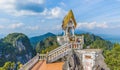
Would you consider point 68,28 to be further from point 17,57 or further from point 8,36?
point 8,36

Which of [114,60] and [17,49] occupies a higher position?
[114,60]

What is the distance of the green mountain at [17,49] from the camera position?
108312 millimetres

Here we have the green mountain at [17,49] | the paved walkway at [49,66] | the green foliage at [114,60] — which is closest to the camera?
the paved walkway at [49,66]

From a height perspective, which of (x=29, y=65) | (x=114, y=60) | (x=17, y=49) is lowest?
(x=17, y=49)

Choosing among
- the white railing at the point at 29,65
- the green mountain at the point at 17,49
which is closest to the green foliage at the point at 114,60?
the white railing at the point at 29,65

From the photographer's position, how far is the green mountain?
108312 mm

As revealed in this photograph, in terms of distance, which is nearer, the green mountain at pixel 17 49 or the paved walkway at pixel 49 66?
the paved walkway at pixel 49 66

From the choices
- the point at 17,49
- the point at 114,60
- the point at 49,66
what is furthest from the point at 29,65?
the point at 17,49

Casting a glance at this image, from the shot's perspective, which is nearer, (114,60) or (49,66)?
(49,66)

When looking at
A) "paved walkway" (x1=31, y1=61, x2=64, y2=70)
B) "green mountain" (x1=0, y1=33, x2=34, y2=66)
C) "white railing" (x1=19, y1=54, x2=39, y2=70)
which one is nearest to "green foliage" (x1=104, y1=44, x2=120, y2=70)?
"paved walkway" (x1=31, y1=61, x2=64, y2=70)

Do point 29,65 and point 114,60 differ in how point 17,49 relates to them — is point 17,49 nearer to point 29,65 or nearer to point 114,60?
point 114,60

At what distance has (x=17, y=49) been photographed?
390ft

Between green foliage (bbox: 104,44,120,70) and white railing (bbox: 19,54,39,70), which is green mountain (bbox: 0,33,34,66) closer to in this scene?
green foliage (bbox: 104,44,120,70)

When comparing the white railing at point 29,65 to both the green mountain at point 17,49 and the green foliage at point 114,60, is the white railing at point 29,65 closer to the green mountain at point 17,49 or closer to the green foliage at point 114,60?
the green foliage at point 114,60
